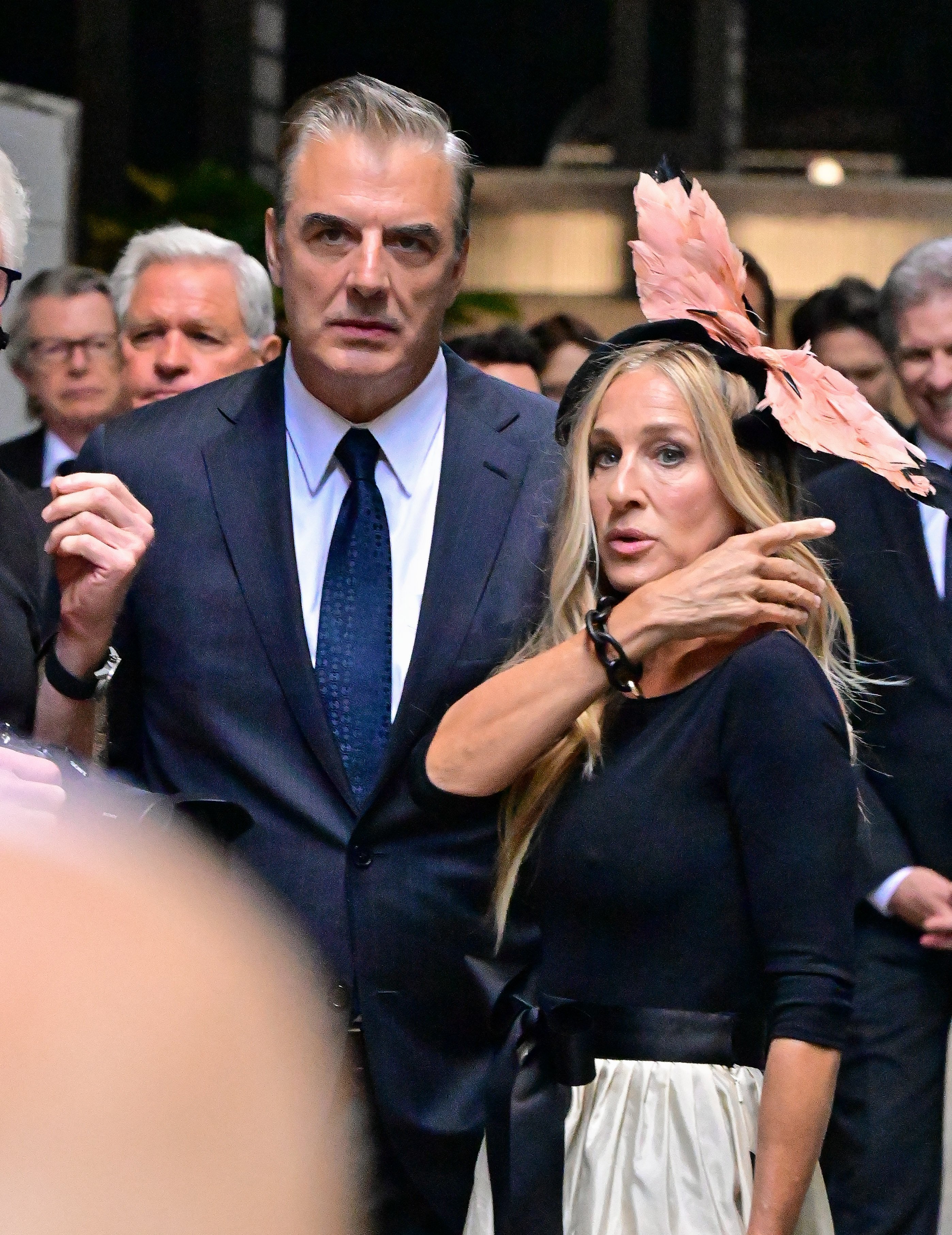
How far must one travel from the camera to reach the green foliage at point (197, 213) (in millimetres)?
7344

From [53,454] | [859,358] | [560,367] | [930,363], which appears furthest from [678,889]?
[560,367]

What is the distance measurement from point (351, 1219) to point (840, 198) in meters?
9.51

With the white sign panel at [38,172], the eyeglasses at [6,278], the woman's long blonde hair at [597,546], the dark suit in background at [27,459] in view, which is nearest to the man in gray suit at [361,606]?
the woman's long blonde hair at [597,546]

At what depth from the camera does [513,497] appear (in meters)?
2.46

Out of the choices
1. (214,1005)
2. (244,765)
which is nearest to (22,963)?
(214,1005)

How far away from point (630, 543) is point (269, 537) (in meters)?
0.52

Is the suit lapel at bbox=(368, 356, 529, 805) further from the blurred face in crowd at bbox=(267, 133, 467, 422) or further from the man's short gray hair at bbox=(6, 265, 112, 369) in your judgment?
the man's short gray hair at bbox=(6, 265, 112, 369)

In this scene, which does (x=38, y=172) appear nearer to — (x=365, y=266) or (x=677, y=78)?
(x=365, y=266)

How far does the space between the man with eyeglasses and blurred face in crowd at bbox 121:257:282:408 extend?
59 cm

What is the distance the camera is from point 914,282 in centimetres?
339

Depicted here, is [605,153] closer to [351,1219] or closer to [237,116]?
[237,116]

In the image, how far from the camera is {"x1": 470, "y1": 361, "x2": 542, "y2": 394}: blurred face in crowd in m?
4.62

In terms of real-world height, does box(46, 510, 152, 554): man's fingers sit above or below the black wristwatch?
above

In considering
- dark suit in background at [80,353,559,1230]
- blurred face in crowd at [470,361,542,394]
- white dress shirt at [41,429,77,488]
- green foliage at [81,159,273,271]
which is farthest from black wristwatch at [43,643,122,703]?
green foliage at [81,159,273,271]
